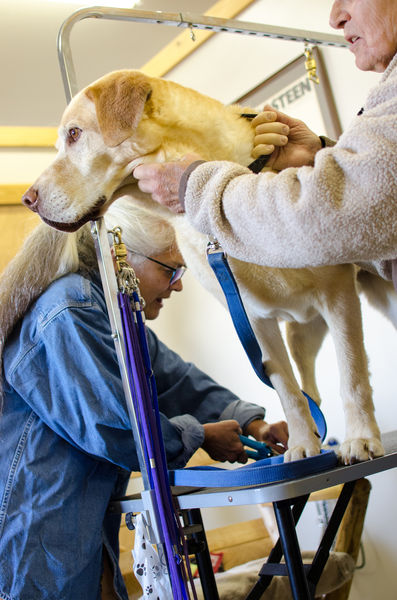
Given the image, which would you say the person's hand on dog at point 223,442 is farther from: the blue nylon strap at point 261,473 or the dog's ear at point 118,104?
the dog's ear at point 118,104

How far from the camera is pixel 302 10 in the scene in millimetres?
2271

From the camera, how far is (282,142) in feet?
3.69

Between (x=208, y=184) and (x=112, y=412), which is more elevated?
(x=208, y=184)

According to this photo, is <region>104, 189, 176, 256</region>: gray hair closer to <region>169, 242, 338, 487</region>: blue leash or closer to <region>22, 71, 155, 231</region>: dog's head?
<region>22, 71, 155, 231</region>: dog's head

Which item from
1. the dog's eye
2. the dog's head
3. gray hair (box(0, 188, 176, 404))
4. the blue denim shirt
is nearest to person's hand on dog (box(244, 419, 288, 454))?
the blue denim shirt

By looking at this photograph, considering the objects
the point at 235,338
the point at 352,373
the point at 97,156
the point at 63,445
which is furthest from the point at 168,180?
the point at 235,338

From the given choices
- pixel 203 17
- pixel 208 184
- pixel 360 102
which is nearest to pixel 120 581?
pixel 208 184

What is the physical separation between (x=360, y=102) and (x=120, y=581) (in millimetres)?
1686

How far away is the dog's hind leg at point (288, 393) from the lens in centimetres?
103

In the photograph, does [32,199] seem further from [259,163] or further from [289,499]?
[289,499]

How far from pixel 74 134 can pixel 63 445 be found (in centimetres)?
61

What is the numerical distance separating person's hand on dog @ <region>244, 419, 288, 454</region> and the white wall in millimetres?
763

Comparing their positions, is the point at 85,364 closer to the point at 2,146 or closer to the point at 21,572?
the point at 21,572

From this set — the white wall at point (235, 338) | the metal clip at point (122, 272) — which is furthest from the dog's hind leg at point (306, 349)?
the white wall at point (235, 338)
